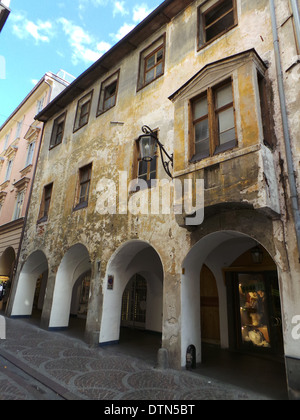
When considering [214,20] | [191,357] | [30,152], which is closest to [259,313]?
[191,357]

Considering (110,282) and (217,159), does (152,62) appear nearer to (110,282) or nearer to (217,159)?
(217,159)

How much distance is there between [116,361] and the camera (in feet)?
21.8

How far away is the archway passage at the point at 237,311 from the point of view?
248 inches

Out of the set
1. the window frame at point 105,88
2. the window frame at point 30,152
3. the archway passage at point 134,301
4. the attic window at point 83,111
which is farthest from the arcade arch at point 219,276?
the window frame at point 30,152

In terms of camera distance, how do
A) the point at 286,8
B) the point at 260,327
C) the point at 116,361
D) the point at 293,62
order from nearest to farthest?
the point at 293,62
the point at 286,8
the point at 116,361
the point at 260,327

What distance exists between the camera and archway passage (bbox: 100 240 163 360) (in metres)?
8.34

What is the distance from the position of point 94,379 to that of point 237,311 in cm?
532

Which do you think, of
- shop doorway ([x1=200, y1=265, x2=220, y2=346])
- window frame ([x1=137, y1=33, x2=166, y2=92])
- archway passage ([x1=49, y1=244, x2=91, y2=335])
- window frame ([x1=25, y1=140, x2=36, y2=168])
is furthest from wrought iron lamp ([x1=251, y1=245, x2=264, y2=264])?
window frame ([x1=25, y1=140, x2=36, y2=168])

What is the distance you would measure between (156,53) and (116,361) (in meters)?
10.6

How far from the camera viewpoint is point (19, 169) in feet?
58.7

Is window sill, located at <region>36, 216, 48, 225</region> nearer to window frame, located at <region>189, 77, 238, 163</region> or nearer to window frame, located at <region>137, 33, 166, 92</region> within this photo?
window frame, located at <region>137, 33, 166, 92</region>

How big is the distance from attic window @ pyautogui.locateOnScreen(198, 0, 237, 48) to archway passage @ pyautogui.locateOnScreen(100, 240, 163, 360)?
22.8ft

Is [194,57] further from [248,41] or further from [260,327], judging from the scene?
[260,327]
